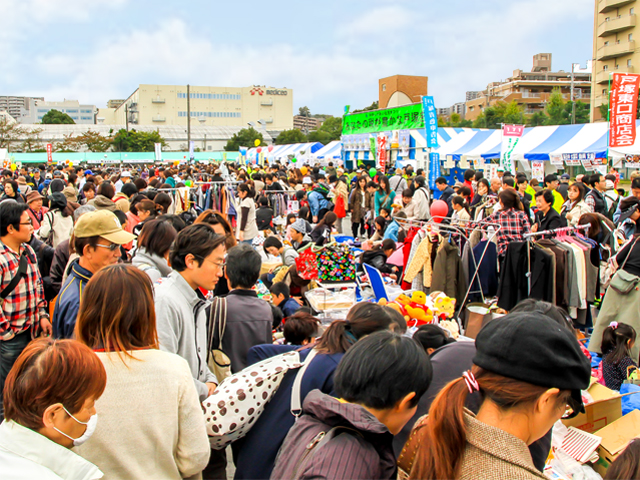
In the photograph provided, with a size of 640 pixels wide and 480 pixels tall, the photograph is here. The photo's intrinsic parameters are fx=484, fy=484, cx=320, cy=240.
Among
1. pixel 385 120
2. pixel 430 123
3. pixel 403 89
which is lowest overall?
pixel 430 123

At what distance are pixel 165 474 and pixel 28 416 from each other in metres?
0.62

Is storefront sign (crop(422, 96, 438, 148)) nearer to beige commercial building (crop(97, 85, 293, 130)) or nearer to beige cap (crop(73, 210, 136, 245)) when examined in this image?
beige cap (crop(73, 210, 136, 245))

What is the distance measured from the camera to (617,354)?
157 inches

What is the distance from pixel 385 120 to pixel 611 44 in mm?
33666

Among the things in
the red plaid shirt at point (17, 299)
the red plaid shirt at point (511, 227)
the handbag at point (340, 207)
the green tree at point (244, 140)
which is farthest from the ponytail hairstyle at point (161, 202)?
the green tree at point (244, 140)

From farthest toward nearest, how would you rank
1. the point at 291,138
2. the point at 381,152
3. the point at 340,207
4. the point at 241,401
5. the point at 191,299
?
the point at 291,138, the point at 381,152, the point at 340,207, the point at 191,299, the point at 241,401

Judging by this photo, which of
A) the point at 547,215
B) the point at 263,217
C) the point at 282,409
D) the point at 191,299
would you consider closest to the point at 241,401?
the point at 282,409

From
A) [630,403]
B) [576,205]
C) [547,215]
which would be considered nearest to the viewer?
[630,403]

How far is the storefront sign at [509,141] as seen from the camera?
1358 cm

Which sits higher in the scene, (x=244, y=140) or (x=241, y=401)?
(x=244, y=140)

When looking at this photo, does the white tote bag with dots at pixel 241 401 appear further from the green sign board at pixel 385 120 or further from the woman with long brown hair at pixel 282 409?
the green sign board at pixel 385 120

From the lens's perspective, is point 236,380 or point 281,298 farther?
point 281,298

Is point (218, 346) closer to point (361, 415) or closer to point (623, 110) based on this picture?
point (361, 415)

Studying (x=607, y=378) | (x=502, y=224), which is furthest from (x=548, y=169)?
(x=607, y=378)
